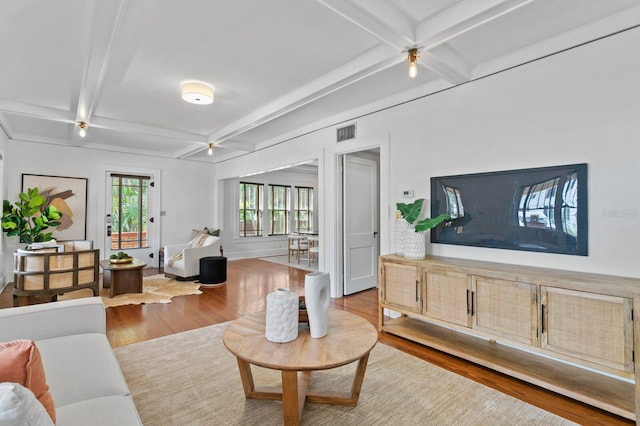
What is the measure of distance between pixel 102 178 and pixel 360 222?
5.40 meters

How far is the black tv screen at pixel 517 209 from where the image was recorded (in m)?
2.48

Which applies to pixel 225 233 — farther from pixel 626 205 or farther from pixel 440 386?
pixel 626 205

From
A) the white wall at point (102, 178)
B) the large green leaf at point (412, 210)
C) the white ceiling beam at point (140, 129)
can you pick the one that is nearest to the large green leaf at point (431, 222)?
the large green leaf at point (412, 210)

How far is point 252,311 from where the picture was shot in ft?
13.0

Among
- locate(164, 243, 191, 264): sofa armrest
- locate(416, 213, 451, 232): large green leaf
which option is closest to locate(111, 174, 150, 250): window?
locate(164, 243, 191, 264): sofa armrest

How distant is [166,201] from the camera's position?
291 inches

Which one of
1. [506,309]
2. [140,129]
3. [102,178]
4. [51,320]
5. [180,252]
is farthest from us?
[102,178]

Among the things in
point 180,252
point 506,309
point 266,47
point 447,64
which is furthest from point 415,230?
point 180,252

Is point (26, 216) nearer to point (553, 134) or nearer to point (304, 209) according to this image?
point (304, 209)

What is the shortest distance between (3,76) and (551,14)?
5047 mm

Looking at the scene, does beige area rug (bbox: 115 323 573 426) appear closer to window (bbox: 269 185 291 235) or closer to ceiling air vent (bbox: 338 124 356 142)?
ceiling air vent (bbox: 338 124 356 142)

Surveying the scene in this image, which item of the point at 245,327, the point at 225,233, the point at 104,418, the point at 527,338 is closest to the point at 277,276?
the point at 225,233

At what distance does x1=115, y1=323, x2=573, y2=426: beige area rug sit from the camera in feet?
6.29

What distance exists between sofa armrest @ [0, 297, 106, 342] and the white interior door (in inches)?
127
